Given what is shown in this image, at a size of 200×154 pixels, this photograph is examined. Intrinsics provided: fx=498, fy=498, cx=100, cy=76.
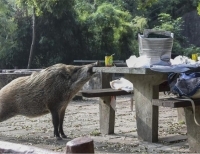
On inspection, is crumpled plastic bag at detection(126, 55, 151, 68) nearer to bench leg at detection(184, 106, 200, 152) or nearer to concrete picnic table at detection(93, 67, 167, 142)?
concrete picnic table at detection(93, 67, 167, 142)

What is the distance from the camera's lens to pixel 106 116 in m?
6.68

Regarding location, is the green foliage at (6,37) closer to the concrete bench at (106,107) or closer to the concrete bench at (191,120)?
the concrete bench at (106,107)

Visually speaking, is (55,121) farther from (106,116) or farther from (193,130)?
(193,130)

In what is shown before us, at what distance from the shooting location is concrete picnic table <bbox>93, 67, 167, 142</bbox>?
5750mm

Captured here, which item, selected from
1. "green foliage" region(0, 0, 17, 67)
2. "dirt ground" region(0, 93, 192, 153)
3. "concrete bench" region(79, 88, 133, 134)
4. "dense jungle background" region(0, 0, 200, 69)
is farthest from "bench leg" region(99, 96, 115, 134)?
"green foliage" region(0, 0, 17, 67)

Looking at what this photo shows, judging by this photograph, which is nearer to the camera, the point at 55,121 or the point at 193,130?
the point at 193,130

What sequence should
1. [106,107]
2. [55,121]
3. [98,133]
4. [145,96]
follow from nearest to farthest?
[145,96] < [55,121] < [98,133] < [106,107]

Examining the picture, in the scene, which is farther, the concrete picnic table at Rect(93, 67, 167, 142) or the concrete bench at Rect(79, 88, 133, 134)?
the concrete bench at Rect(79, 88, 133, 134)

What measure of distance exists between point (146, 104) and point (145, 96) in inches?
3.8

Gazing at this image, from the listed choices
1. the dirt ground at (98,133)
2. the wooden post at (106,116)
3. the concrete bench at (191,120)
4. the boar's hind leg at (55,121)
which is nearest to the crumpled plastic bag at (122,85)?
the wooden post at (106,116)

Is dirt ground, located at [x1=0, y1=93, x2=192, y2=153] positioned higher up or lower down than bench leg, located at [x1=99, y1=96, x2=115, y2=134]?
lower down

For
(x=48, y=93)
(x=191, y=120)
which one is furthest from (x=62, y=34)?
(x=191, y=120)

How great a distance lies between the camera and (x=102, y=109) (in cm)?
680

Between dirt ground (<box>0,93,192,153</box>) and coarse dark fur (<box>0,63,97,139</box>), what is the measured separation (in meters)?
0.33
